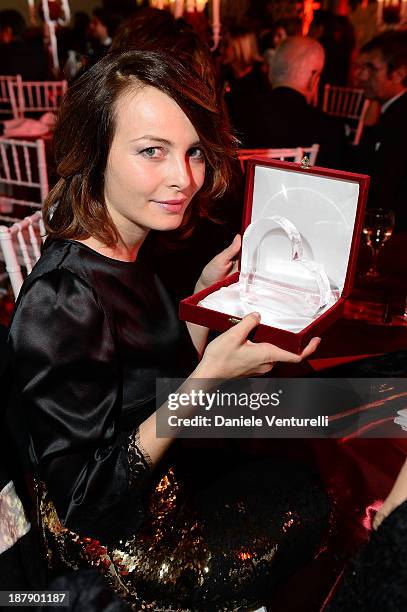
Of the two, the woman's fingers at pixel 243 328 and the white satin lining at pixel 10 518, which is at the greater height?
the woman's fingers at pixel 243 328

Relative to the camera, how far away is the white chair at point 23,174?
9.65 feet

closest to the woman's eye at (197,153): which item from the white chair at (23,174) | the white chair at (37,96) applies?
the white chair at (23,174)

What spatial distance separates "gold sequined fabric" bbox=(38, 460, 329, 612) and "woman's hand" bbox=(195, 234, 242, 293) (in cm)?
47

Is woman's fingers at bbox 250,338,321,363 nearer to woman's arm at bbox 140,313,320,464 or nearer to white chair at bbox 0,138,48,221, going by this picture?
woman's arm at bbox 140,313,320,464

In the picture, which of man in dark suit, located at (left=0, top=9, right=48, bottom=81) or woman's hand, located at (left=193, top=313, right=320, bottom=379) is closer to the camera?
woman's hand, located at (left=193, top=313, right=320, bottom=379)

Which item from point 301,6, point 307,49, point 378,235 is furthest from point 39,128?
point 301,6

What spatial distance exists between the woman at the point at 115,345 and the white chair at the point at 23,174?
1.86 metres

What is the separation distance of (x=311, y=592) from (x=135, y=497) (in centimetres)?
44

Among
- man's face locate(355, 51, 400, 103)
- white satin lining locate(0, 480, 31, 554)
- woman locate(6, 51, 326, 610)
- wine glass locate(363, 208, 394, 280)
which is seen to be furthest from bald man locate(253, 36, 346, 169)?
white satin lining locate(0, 480, 31, 554)

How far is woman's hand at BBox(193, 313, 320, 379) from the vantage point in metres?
1.01

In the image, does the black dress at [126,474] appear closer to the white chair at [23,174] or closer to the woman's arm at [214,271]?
the woman's arm at [214,271]

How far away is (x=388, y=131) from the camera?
3.12 metres

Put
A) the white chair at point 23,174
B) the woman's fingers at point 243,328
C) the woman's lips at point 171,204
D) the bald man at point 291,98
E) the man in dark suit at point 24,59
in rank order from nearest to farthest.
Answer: the woman's fingers at point 243,328 → the woman's lips at point 171,204 → the white chair at point 23,174 → the bald man at point 291,98 → the man in dark suit at point 24,59

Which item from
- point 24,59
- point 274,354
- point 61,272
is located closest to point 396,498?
point 274,354
